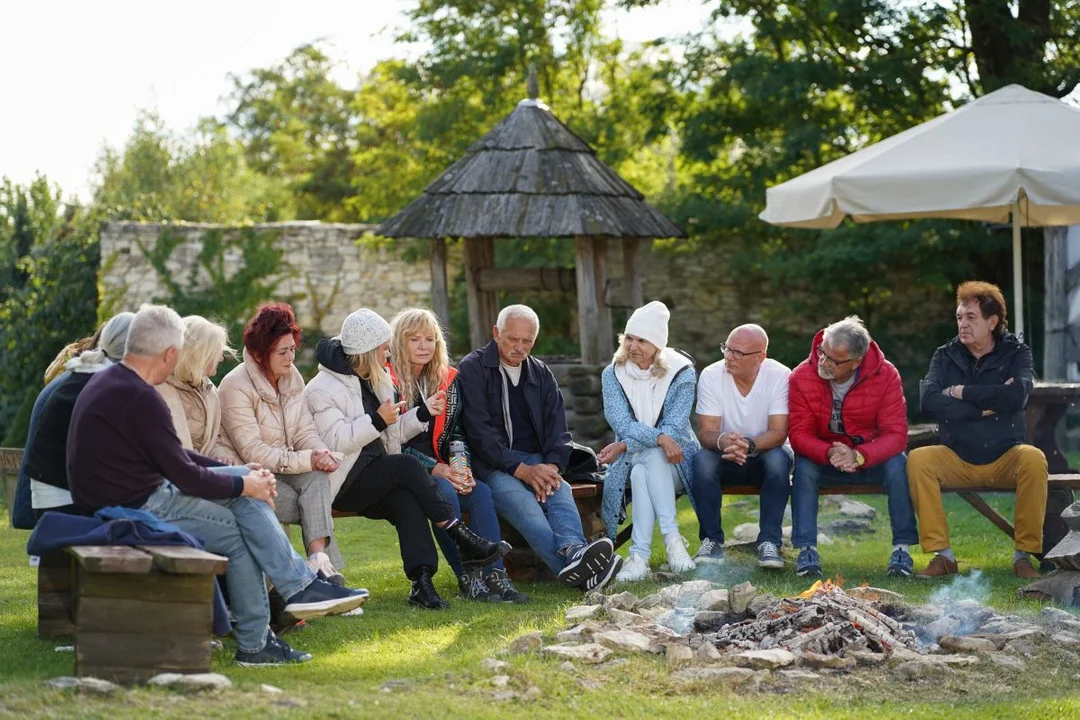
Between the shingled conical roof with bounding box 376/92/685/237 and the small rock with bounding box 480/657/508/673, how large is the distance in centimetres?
710

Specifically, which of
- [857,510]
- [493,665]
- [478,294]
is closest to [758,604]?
[493,665]

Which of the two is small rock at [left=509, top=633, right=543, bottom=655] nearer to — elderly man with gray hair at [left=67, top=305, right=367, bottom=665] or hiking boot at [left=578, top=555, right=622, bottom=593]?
elderly man with gray hair at [left=67, top=305, right=367, bottom=665]

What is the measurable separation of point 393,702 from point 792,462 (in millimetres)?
3633

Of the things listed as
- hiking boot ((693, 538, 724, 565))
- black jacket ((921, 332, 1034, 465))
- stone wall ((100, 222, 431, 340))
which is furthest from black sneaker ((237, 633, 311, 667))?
stone wall ((100, 222, 431, 340))

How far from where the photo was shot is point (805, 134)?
14320 millimetres

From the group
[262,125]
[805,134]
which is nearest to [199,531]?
[805,134]

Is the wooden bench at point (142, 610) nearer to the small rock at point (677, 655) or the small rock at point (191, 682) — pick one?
the small rock at point (191, 682)

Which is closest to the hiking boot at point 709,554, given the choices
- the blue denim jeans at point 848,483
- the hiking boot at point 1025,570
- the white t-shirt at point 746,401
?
the blue denim jeans at point 848,483

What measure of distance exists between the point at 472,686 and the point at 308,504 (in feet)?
5.85

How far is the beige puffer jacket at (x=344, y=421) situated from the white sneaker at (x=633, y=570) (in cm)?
130

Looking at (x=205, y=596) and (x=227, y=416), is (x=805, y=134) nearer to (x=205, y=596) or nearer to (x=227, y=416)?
(x=227, y=416)

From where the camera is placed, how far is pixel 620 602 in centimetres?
609

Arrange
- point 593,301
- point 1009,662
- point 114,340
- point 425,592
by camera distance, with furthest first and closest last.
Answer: point 593,301 < point 425,592 < point 114,340 < point 1009,662

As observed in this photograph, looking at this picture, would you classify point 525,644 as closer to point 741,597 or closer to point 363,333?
point 741,597
